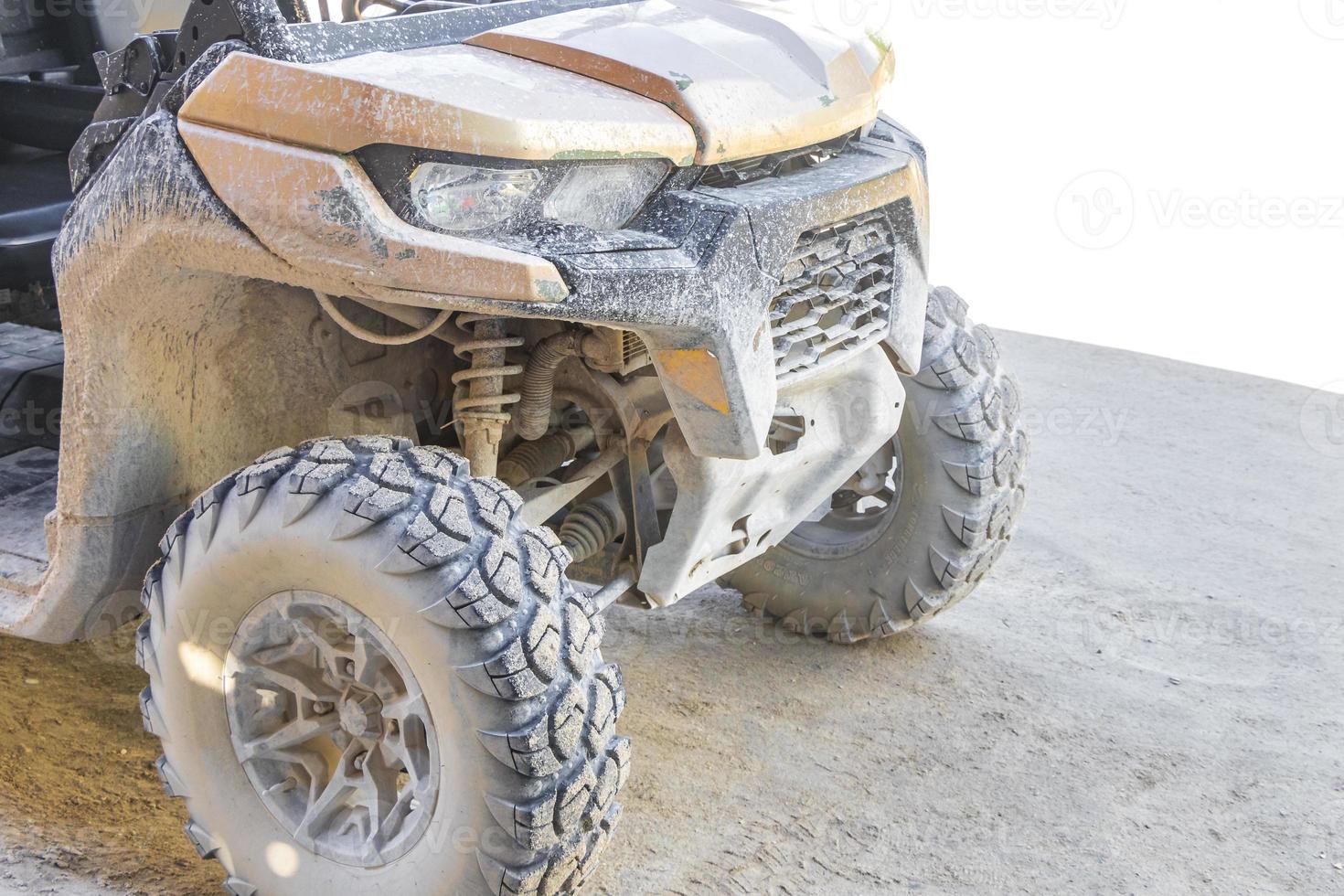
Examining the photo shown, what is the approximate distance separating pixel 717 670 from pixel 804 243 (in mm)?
1666

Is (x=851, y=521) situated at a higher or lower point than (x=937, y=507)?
lower

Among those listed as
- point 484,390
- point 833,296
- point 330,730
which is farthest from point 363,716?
point 833,296

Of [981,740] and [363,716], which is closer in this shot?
[363,716]

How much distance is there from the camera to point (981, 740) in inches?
139

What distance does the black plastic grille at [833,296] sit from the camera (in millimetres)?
2562

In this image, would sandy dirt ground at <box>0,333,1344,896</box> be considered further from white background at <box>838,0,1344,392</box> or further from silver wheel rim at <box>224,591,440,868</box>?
white background at <box>838,0,1344,392</box>

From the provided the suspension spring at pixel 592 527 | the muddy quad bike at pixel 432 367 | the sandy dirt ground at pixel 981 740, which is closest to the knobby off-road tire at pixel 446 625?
the muddy quad bike at pixel 432 367

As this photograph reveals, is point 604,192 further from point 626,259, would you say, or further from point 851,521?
point 851,521

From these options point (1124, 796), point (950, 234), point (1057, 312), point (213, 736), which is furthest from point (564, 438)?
point (950, 234)

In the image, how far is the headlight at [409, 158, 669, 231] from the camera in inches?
86.8

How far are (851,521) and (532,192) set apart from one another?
1.90 metres

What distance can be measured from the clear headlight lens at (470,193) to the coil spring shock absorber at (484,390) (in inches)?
11.1

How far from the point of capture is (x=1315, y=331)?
720 cm

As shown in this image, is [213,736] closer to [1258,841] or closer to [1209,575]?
[1258,841]
